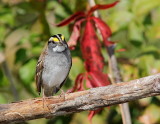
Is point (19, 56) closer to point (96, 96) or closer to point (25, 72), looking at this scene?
A: point (25, 72)

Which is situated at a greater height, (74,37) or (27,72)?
(27,72)

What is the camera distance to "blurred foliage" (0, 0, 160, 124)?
164 inches

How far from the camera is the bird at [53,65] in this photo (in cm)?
386

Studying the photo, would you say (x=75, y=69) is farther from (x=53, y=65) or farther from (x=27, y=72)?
(x=27, y=72)

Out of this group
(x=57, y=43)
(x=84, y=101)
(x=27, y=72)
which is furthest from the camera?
(x=27, y=72)

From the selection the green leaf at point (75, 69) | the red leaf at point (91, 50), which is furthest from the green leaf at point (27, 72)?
the red leaf at point (91, 50)

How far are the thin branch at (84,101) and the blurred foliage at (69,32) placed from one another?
1066 mm

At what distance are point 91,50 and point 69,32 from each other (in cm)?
89

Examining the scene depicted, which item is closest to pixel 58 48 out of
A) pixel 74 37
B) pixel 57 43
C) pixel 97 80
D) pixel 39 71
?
pixel 57 43

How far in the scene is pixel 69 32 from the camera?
4367 mm

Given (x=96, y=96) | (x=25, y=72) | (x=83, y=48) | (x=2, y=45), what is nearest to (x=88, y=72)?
(x=83, y=48)

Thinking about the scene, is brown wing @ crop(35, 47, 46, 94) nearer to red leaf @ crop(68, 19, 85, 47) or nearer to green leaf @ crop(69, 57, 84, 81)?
green leaf @ crop(69, 57, 84, 81)

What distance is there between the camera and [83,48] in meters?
3.54

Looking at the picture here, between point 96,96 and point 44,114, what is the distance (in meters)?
0.39
